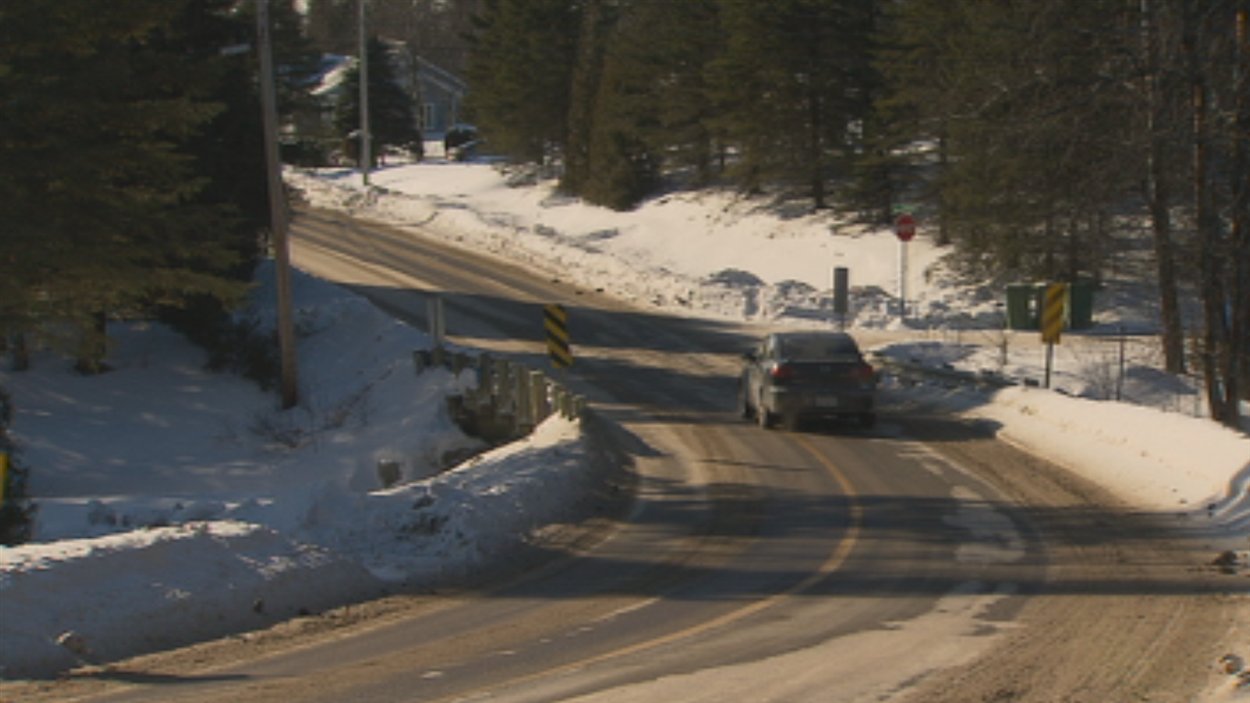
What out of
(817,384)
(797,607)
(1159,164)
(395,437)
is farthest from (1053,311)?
(797,607)

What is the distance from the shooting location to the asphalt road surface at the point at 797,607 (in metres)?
8.50

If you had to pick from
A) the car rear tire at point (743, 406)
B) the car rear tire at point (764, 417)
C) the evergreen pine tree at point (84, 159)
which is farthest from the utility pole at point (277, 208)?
the car rear tire at point (764, 417)

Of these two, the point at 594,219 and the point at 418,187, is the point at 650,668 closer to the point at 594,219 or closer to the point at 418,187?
the point at 594,219

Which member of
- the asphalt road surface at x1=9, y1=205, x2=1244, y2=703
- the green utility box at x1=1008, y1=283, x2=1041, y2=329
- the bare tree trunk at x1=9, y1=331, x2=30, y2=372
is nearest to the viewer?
the asphalt road surface at x1=9, y1=205, x2=1244, y2=703

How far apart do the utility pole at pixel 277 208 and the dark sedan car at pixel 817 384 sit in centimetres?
1086

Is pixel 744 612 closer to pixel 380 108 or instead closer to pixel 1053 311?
pixel 1053 311

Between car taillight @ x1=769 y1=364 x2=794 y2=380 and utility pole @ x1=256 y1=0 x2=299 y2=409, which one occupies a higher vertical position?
utility pole @ x1=256 y1=0 x2=299 y2=409

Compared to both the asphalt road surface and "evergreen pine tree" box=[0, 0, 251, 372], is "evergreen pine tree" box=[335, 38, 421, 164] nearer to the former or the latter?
"evergreen pine tree" box=[0, 0, 251, 372]

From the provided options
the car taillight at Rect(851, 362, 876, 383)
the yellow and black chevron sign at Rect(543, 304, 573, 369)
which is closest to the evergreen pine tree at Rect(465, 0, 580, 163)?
the yellow and black chevron sign at Rect(543, 304, 573, 369)

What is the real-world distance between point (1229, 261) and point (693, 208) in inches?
1386

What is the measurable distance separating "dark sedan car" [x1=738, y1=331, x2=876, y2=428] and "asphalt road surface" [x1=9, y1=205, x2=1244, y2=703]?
1.17 m

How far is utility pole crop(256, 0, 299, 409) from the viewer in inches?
1037

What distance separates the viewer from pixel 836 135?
4922cm

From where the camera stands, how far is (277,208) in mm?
27312
